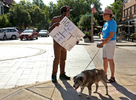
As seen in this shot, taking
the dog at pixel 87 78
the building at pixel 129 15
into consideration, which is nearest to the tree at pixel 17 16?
the building at pixel 129 15

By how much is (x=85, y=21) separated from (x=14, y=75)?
29.3 m

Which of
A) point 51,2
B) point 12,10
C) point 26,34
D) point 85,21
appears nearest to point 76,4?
point 51,2

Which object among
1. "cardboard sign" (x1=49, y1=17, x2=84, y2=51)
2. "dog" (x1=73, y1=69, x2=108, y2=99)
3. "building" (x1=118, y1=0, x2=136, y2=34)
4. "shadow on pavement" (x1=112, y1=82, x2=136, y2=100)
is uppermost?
"building" (x1=118, y1=0, x2=136, y2=34)

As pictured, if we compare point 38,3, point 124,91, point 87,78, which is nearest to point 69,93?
point 87,78

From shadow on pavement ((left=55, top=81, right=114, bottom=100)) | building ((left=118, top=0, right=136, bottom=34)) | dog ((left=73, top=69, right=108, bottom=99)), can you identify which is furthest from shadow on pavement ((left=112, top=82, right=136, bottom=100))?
building ((left=118, top=0, right=136, bottom=34))

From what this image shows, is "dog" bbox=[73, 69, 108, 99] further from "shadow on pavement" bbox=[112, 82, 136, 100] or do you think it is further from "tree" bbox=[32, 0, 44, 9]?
"tree" bbox=[32, 0, 44, 9]

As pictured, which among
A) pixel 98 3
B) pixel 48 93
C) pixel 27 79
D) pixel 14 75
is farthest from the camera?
pixel 98 3

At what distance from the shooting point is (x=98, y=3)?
2493 inches

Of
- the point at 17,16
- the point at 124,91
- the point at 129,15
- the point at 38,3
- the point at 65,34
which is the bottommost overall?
the point at 124,91

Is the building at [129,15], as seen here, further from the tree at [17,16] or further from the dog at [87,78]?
the dog at [87,78]

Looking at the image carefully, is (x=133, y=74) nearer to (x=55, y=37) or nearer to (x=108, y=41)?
(x=108, y=41)

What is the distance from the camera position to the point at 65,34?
4750mm

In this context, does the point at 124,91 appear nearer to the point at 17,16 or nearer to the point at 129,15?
the point at 129,15

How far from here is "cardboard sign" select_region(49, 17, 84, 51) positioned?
15.4 ft
